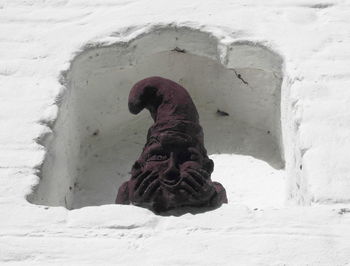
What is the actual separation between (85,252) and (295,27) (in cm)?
125

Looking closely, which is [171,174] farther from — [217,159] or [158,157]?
[217,159]

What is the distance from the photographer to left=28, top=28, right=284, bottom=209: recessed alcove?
10.8 ft

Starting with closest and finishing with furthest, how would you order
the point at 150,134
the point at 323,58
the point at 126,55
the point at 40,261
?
the point at 40,261, the point at 150,134, the point at 323,58, the point at 126,55

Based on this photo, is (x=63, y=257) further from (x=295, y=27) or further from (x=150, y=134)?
(x=295, y=27)

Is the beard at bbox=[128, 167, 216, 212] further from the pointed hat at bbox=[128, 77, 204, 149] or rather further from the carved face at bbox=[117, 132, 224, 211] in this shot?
the pointed hat at bbox=[128, 77, 204, 149]

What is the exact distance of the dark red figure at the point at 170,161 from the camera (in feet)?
8.96

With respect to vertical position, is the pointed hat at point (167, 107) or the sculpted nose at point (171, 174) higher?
the pointed hat at point (167, 107)

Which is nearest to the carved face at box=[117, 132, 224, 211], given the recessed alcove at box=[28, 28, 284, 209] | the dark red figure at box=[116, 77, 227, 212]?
the dark red figure at box=[116, 77, 227, 212]

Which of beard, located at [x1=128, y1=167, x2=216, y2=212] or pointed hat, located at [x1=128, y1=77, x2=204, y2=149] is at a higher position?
pointed hat, located at [x1=128, y1=77, x2=204, y2=149]

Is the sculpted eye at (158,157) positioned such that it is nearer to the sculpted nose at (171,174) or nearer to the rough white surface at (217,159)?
the sculpted nose at (171,174)

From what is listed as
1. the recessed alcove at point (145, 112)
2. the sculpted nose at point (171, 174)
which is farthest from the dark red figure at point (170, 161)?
the recessed alcove at point (145, 112)

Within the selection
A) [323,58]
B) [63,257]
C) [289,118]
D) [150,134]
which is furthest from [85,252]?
[323,58]

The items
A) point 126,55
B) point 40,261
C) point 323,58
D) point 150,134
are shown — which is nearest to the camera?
point 40,261

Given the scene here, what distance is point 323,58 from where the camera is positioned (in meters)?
3.23
